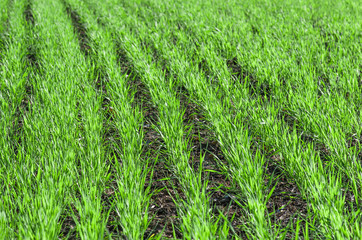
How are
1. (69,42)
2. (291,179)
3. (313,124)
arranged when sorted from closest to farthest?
(291,179) → (313,124) → (69,42)

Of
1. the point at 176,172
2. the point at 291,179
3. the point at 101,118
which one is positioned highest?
the point at 101,118

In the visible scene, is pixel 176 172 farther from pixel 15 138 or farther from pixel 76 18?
pixel 76 18

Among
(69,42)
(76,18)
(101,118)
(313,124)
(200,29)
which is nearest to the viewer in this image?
(313,124)

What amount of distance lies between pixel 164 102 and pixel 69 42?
1910 mm

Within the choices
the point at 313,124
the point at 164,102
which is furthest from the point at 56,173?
the point at 313,124

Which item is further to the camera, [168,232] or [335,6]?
[335,6]

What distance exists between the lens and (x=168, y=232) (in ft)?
6.21

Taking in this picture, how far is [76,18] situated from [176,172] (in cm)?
506

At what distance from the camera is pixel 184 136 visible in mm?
2664

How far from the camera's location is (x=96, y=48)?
4.31 meters

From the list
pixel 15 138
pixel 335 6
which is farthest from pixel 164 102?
pixel 335 6

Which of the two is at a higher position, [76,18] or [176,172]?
[76,18]

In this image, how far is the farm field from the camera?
171 cm

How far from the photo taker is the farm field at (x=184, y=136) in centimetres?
171
